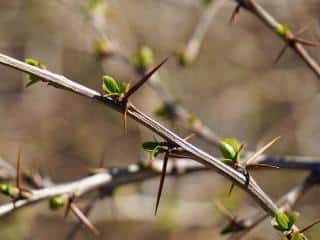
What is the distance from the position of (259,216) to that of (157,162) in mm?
549

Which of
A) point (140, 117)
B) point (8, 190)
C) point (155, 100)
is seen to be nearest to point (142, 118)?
point (140, 117)

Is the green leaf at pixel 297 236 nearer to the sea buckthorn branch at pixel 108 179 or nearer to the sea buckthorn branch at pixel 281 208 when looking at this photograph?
the sea buckthorn branch at pixel 281 208

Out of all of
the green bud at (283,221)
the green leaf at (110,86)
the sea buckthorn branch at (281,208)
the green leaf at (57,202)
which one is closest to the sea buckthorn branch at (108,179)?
the green leaf at (57,202)

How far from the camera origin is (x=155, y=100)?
5.93 m

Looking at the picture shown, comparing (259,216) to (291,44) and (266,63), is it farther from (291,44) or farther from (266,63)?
(266,63)

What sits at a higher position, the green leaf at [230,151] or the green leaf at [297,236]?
the green leaf at [230,151]

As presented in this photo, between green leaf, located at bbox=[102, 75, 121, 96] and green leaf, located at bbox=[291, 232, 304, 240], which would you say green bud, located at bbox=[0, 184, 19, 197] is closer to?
green leaf, located at bbox=[102, 75, 121, 96]

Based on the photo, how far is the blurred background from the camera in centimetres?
561

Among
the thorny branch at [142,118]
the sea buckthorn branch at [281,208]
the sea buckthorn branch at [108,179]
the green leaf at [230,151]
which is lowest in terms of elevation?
the sea buckthorn branch at [108,179]

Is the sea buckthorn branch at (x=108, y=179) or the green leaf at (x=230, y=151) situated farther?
the sea buckthorn branch at (x=108, y=179)

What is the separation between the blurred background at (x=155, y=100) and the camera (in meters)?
5.61

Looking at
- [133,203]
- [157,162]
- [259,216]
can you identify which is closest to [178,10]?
[133,203]

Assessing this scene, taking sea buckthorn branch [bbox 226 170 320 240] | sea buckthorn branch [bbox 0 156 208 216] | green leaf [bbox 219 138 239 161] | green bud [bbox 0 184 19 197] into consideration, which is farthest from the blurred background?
green leaf [bbox 219 138 239 161]

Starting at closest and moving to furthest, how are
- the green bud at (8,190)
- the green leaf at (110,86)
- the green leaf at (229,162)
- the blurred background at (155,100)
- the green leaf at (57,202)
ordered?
the green leaf at (110,86) < the green leaf at (229,162) < the green bud at (8,190) < the green leaf at (57,202) < the blurred background at (155,100)
